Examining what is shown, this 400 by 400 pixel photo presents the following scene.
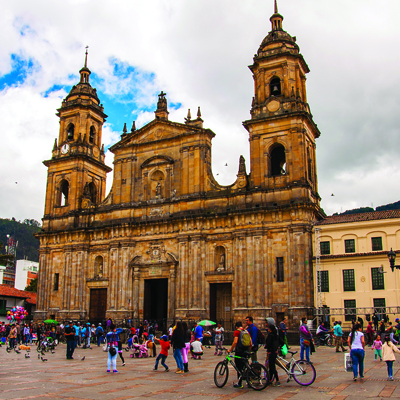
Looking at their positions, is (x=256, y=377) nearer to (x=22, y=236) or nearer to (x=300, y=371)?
(x=300, y=371)

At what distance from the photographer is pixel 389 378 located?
1435 cm

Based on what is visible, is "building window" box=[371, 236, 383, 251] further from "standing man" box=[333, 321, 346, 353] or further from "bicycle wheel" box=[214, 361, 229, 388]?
"bicycle wheel" box=[214, 361, 229, 388]

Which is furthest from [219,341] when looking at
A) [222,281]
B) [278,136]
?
[278,136]

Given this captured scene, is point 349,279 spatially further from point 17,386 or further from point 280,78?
point 17,386

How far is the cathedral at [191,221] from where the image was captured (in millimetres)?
36281

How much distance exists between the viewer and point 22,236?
6457 inches

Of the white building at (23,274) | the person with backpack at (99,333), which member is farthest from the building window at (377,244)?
the white building at (23,274)

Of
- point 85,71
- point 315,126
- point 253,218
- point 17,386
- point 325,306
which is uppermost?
point 85,71

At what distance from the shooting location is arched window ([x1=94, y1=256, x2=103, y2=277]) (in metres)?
44.2

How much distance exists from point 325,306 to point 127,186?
Answer: 2106 centimetres

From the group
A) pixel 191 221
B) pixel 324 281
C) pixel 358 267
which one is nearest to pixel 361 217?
pixel 358 267

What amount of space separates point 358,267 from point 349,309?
3.08 meters

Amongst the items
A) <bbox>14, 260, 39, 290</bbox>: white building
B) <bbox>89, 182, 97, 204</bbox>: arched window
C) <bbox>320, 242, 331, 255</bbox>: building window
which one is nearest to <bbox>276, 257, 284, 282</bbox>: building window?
<bbox>320, 242, 331, 255</bbox>: building window

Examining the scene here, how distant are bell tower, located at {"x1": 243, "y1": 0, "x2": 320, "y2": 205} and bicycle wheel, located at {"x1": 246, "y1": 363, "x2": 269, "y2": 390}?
23.9 meters
